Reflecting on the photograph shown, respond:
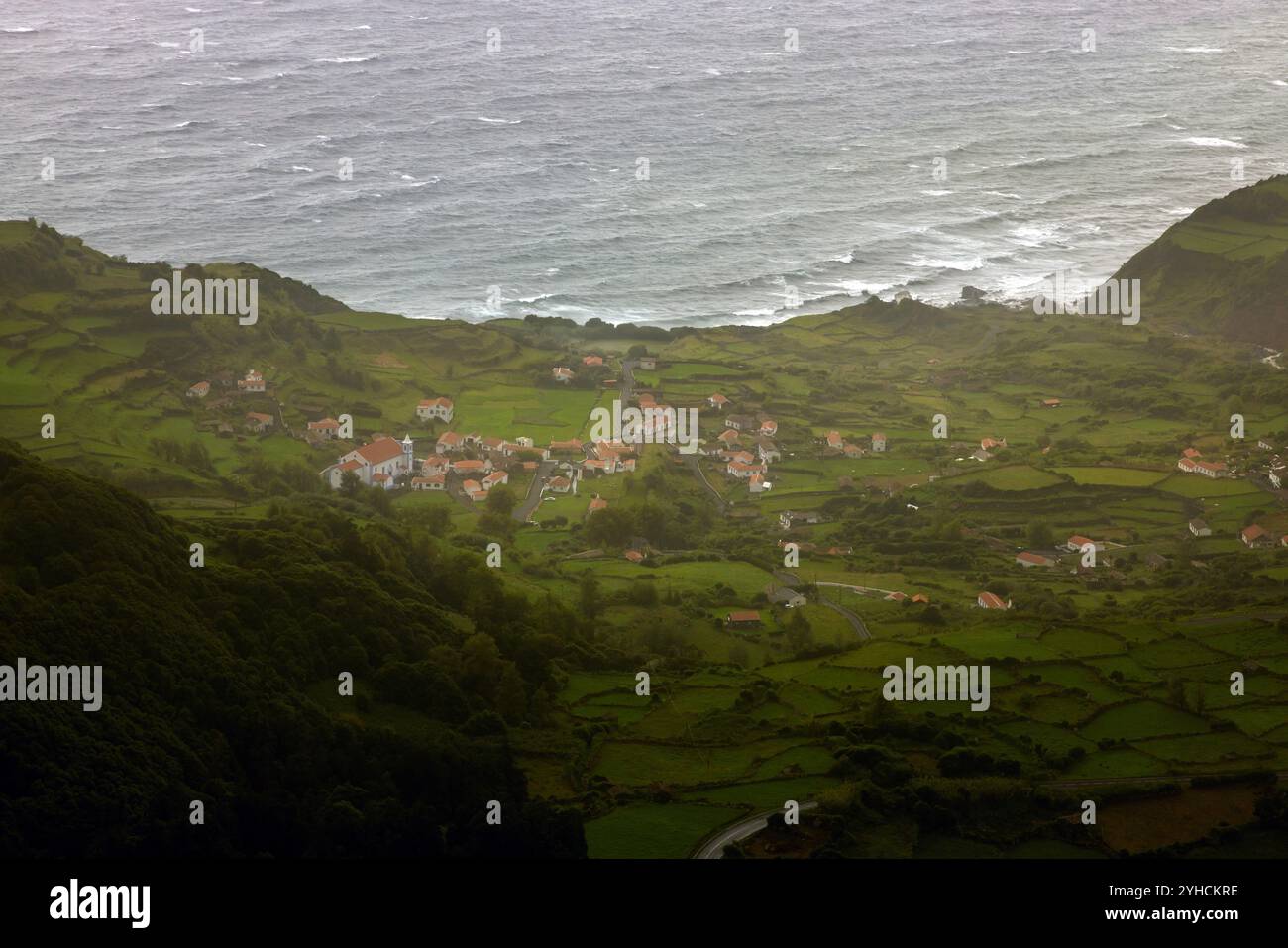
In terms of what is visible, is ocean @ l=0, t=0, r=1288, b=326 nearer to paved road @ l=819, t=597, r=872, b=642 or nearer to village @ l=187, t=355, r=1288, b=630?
village @ l=187, t=355, r=1288, b=630

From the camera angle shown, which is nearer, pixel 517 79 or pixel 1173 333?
pixel 1173 333

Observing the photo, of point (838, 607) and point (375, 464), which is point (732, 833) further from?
point (375, 464)

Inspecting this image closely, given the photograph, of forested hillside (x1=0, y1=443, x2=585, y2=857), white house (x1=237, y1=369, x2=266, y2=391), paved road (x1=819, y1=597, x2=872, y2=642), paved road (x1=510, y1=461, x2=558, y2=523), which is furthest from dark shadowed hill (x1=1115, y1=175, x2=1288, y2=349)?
forested hillside (x1=0, y1=443, x2=585, y2=857)

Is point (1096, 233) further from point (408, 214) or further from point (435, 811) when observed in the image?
point (435, 811)

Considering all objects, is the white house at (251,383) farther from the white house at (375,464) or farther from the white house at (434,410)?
the white house at (375,464)

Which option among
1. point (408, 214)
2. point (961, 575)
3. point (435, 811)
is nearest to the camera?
point (435, 811)
